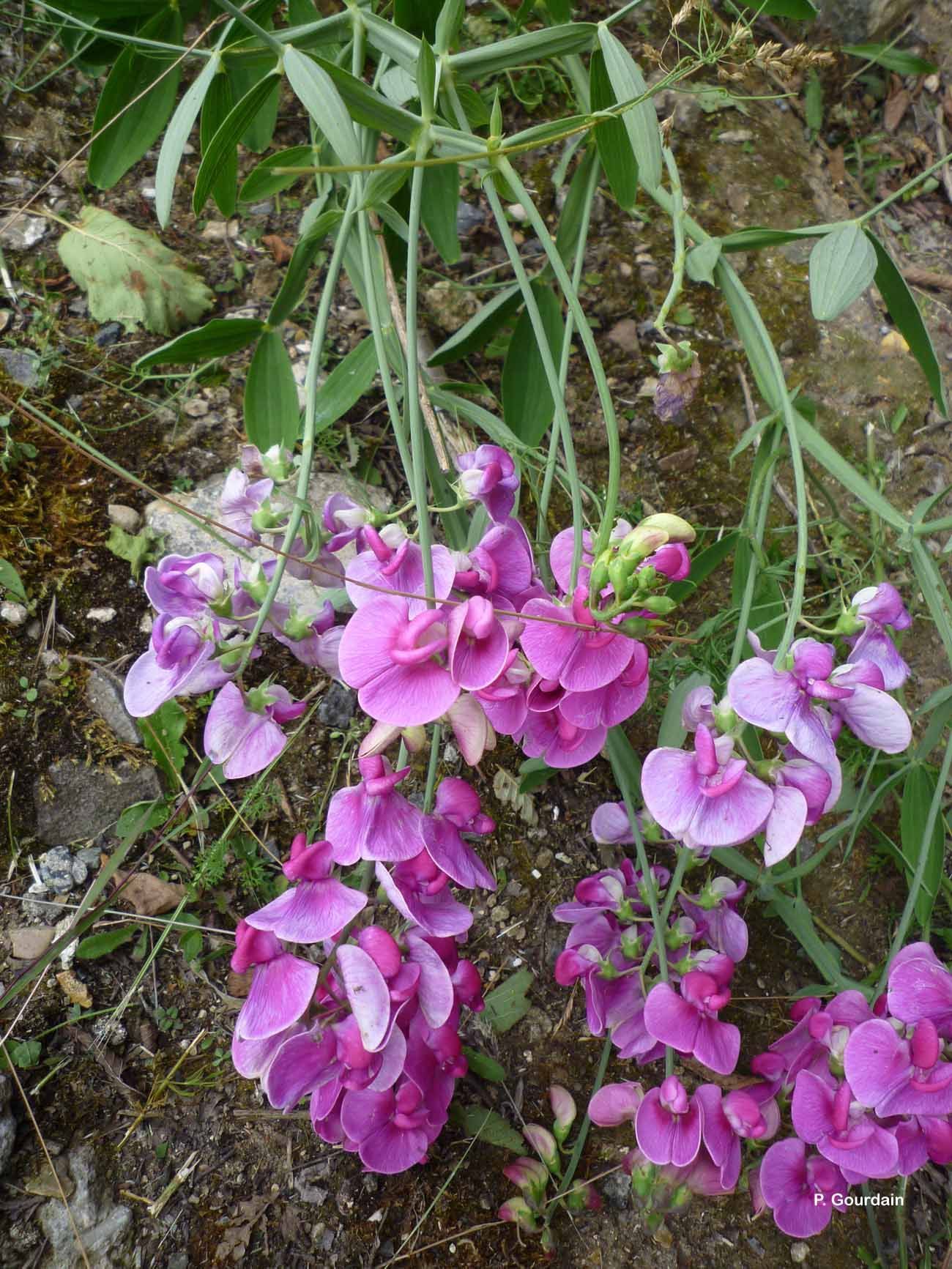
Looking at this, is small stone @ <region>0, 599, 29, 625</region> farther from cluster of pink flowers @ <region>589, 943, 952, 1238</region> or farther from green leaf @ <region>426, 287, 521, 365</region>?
cluster of pink flowers @ <region>589, 943, 952, 1238</region>

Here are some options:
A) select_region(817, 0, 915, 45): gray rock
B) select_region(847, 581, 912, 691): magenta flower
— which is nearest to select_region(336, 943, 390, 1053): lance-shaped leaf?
select_region(847, 581, 912, 691): magenta flower

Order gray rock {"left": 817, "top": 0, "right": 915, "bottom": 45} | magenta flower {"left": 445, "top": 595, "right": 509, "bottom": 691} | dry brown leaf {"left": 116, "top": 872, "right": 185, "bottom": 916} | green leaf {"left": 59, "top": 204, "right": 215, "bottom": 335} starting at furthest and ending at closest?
1. gray rock {"left": 817, "top": 0, "right": 915, "bottom": 45}
2. green leaf {"left": 59, "top": 204, "right": 215, "bottom": 335}
3. dry brown leaf {"left": 116, "top": 872, "right": 185, "bottom": 916}
4. magenta flower {"left": 445, "top": 595, "right": 509, "bottom": 691}

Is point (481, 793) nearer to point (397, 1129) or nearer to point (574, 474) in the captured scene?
point (397, 1129)

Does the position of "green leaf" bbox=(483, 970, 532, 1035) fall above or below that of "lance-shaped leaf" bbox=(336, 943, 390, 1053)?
below

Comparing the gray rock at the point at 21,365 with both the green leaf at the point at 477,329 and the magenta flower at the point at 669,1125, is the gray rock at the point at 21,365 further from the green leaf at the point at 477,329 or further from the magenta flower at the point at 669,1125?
the magenta flower at the point at 669,1125

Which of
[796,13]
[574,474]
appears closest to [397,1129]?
[574,474]

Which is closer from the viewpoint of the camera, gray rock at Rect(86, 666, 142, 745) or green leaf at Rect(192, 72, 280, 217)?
green leaf at Rect(192, 72, 280, 217)

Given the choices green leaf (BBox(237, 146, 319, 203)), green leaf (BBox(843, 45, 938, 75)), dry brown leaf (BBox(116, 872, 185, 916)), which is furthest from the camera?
green leaf (BBox(843, 45, 938, 75))

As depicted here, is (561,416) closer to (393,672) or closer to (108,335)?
(393,672)
